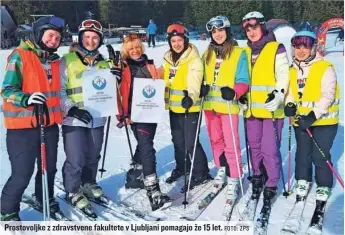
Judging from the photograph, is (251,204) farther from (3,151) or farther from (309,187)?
(3,151)

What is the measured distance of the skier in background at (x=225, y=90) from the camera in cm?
459

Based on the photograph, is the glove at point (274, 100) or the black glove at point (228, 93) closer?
the glove at point (274, 100)

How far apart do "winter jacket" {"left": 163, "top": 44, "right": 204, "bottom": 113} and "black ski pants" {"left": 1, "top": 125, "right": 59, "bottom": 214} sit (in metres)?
1.45

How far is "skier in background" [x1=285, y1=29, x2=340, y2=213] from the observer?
423cm

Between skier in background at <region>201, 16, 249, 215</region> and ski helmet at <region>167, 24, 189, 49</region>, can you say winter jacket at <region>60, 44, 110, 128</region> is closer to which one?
ski helmet at <region>167, 24, 189, 49</region>

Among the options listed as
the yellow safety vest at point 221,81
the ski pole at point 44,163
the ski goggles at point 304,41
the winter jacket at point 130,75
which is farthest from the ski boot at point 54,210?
the ski goggles at point 304,41

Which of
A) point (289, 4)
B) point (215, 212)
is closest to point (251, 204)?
point (215, 212)

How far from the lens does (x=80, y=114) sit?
4.23 meters

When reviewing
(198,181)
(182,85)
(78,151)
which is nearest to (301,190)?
(198,181)

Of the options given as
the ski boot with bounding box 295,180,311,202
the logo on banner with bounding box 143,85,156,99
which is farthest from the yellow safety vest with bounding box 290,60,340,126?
the logo on banner with bounding box 143,85,156,99

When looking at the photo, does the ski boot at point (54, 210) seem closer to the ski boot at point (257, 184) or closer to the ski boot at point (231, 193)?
the ski boot at point (231, 193)

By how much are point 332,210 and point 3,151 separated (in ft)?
17.1

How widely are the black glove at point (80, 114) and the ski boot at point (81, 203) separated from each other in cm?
88

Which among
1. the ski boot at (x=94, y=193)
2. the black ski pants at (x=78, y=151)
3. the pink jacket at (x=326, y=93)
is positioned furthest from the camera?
the ski boot at (x=94, y=193)
